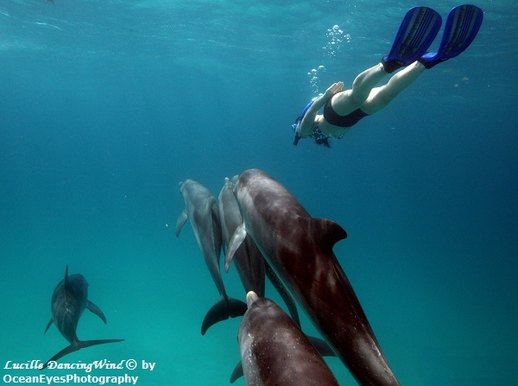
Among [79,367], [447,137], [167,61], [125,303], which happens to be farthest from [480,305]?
[447,137]

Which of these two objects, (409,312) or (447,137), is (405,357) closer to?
(409,312)

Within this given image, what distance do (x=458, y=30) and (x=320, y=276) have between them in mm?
6867

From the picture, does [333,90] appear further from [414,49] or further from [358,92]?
[414,49]

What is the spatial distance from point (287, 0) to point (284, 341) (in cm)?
2248

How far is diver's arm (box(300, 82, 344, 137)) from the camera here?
9406 mm

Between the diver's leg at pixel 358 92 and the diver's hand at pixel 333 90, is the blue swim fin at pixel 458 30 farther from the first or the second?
the diver's hand at pixel 333 90

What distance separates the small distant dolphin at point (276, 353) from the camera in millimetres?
2244

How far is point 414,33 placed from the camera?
24.7 ft

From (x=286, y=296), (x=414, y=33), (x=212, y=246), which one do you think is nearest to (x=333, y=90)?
(x=414, y=33)

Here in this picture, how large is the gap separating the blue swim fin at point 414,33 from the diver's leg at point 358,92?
27 centimetres

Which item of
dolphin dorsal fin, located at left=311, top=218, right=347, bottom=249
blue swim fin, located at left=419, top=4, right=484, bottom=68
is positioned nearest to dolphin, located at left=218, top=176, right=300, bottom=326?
dolphin dorsal fin, located at left=311, top=218, right=347, bottom=249

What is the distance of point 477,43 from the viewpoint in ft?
87.2

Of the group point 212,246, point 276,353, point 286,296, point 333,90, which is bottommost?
point 276,353

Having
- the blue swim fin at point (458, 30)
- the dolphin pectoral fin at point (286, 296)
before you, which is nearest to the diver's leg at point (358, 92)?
the blue swim fin at point (458, 30)
